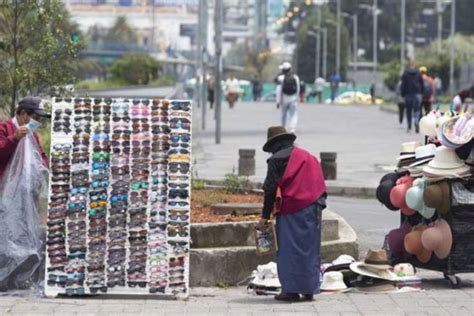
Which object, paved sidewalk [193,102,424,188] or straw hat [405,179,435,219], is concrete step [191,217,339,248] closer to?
straw hat [405,179,435,219]

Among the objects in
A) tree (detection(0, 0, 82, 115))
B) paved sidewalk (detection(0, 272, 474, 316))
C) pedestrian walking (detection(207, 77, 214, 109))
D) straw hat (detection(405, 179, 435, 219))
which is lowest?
pedestrian walking (detection(207, 77, 214, 109))

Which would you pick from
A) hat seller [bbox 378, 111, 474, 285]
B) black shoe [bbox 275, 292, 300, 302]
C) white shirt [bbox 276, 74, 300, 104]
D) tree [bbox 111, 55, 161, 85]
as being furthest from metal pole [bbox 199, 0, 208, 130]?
tree [bbox 111, 55, 161, 85]

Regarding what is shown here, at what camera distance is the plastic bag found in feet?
36.9

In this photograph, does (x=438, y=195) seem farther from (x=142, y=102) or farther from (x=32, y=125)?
(x=32, y=125)

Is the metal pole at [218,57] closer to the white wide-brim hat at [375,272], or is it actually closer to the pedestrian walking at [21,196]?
the pedestrian walking at [21,196]

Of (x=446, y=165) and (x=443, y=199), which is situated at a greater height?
(x=446, y=165)

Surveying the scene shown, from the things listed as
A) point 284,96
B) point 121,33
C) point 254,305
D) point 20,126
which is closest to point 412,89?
point 284,96

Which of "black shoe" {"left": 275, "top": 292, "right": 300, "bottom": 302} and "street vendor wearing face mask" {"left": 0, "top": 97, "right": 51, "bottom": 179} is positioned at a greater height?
"street vendor wearing face mask" {"left": 0, "top": 97, "right": 51, "bottom": 179}

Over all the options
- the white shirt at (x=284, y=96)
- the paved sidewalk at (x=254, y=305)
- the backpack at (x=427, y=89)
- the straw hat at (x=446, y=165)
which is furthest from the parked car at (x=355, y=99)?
the paved sidewalk at (x=254, y=305)

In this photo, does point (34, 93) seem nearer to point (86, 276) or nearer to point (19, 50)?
point (19, 50)

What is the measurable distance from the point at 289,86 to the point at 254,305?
61.7 ft

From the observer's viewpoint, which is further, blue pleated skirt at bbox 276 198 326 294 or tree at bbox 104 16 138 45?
tree at bbox 104 16 138 45

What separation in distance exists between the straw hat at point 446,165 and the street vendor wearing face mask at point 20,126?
332 cm

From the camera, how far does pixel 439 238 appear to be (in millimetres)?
11562
